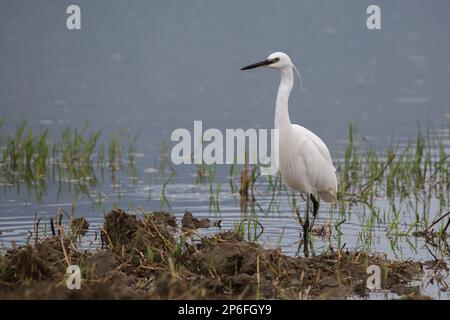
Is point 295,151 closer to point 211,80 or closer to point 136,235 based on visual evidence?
point 136,235

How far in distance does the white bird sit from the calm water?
588mm

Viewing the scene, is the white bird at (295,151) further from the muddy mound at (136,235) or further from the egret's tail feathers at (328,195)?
the muddy mound at (136,235)

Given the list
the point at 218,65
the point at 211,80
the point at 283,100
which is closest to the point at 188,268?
the point at 283,100

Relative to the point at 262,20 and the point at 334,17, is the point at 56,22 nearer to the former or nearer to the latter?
the point at 262,20

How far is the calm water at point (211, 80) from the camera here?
12.0 m

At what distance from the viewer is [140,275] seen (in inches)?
308

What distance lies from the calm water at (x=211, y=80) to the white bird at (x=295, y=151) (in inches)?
23.2

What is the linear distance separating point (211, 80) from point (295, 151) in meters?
18.3

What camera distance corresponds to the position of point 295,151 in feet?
33.0

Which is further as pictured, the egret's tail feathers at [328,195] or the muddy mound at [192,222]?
the egret's tail feathers at [328,195]

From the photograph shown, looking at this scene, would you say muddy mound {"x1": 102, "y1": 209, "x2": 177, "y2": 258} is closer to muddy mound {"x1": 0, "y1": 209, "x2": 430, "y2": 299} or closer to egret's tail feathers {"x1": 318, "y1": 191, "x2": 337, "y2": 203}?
muddy mound {"x1": 0, "y1": 209, "x2": 430, "y2": 299}

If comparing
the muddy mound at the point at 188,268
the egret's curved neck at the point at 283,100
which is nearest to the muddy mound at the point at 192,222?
the muddy mound at the point at 188,268

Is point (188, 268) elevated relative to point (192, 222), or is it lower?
lower
